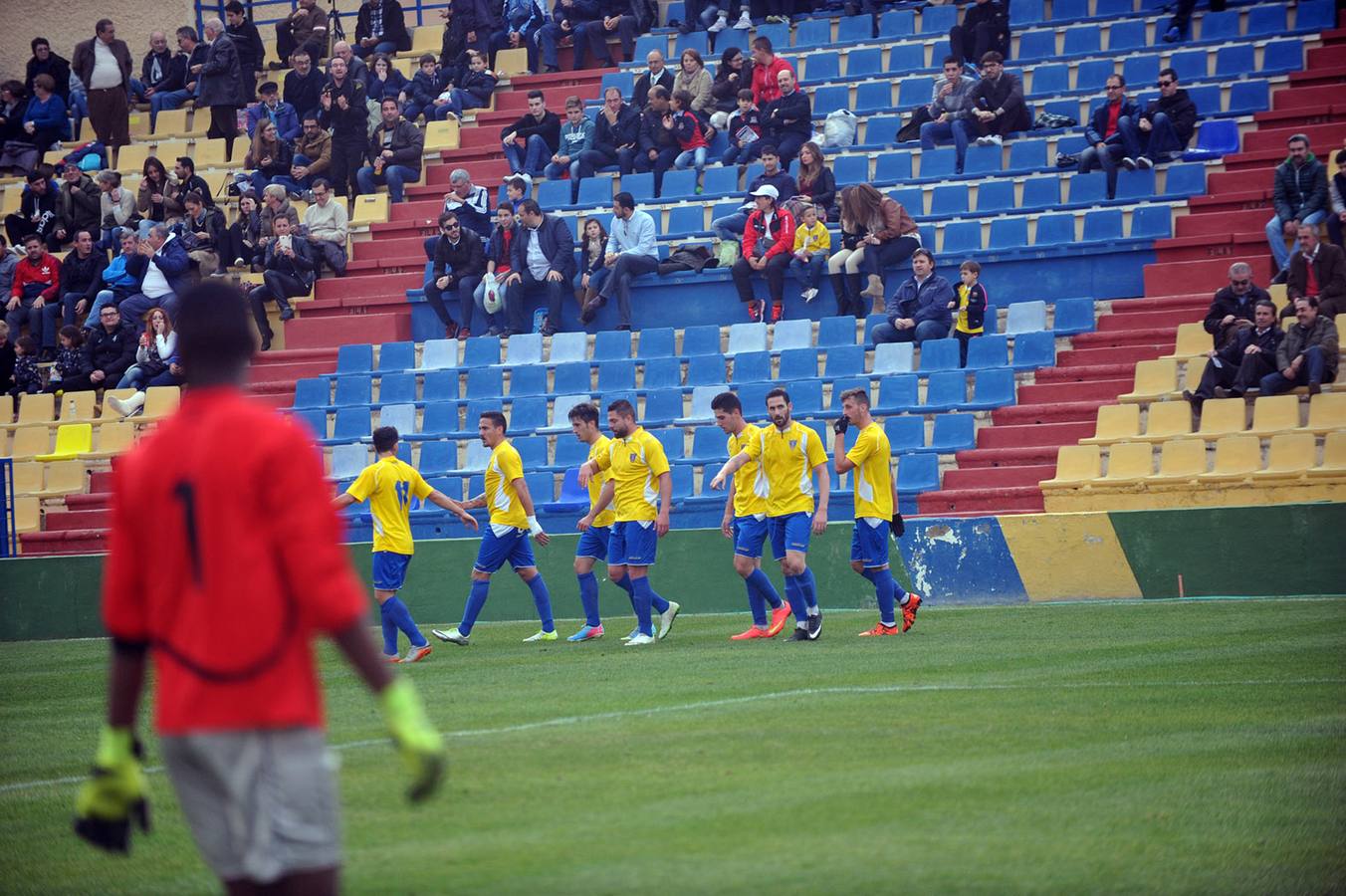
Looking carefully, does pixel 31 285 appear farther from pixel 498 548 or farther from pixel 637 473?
pixel 637 473

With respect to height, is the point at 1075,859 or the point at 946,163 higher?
the point at 946,163

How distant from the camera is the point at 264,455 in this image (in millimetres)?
4211

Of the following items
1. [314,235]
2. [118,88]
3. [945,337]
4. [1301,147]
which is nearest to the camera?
[1301,147]

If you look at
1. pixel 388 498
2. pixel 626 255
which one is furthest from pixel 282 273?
pixel 388 498

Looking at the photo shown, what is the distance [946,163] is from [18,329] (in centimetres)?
1562

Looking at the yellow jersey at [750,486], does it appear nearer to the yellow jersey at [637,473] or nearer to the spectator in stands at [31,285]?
the yellow jersey at [637,473]

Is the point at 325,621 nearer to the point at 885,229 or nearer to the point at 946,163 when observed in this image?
the point at 885,229

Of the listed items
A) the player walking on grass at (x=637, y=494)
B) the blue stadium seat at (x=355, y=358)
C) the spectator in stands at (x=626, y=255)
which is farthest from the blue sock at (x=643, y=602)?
the blue stadium seat at (x=355, y=358)

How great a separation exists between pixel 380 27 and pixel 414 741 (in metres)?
29.7

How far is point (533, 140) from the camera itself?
2823 centimetres

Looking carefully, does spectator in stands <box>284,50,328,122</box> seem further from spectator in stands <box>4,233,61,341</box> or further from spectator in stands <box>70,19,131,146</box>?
spectator in stands <box>4,233,61,341</box>

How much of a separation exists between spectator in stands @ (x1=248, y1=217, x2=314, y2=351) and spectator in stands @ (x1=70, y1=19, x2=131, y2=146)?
22.5 ft

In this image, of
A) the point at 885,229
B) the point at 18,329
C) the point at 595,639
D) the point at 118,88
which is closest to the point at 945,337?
the point at 885,229

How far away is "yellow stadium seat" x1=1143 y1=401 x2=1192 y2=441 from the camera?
20250mm
